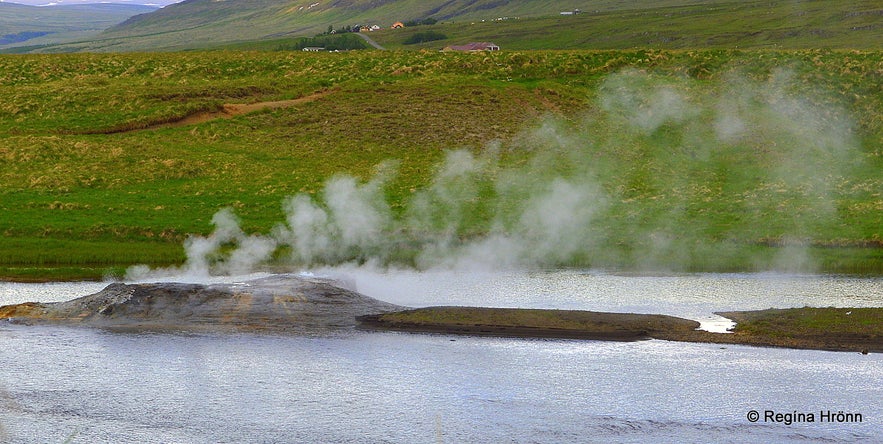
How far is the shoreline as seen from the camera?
101ft

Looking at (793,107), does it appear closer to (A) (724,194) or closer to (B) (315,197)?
(A) (724,194)

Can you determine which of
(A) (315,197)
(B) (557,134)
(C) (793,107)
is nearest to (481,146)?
(B) (557,134)

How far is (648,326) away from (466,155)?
3908 centimetres

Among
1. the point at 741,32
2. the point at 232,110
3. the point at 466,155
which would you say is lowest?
the point at 466,155

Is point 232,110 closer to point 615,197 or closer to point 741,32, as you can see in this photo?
point 615,197

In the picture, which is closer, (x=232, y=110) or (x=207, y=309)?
(x=207, y=309)

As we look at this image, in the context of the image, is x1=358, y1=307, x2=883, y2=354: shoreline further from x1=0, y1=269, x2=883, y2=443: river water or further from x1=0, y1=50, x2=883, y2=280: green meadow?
x1=0, y1=50, x2=883, y2=280: green meadow

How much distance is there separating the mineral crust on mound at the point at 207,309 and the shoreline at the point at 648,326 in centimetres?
158

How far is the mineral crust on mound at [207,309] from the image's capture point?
107 ft

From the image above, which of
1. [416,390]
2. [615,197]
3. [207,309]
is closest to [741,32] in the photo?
[615,197]

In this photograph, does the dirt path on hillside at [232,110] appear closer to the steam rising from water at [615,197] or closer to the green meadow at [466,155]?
the green meadow at [466,155]

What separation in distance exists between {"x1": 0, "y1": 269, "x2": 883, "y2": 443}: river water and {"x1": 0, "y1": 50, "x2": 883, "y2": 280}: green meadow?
47.7ft

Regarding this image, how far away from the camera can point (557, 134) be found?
73625mm

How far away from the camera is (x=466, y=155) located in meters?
70.3
